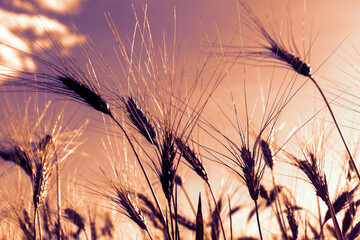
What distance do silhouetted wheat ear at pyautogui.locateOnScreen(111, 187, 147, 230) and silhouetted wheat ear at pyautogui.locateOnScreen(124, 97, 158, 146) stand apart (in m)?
0.27

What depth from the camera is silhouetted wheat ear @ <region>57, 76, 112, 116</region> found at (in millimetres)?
977

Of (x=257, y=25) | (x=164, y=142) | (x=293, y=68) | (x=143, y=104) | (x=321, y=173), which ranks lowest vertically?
(x=321, y=173)

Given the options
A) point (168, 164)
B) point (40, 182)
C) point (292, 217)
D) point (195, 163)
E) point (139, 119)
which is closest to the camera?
point (168, 164)

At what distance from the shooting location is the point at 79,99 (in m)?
1.01

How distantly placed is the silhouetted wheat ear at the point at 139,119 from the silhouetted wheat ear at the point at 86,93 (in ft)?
0.23

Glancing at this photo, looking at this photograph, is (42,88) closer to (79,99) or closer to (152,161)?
(79,99)

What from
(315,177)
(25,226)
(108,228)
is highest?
(315,177)

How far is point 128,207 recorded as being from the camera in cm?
107

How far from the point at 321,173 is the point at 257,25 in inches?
28.5

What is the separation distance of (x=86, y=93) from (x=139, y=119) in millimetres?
197

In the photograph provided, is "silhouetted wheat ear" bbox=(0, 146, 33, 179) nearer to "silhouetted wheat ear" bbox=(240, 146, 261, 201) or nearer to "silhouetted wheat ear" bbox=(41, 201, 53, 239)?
"silhouetted wheat ear" bbox=(41, 201, 53, 239)

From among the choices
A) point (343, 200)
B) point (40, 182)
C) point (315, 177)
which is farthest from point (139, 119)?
point (343, 200)

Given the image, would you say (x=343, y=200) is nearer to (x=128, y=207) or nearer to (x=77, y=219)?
(x=128, y=207)

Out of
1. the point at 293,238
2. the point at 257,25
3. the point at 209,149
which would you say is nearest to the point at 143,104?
the point at 209,149
